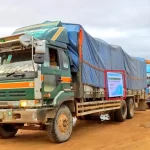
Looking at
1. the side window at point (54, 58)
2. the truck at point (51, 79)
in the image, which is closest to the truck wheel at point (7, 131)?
the truck at point (51, 79)

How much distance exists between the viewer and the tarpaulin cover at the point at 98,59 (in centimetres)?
918

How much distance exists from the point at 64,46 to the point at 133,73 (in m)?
6.52

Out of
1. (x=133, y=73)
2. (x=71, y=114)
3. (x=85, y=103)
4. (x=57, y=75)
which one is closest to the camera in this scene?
(x=57, y=75)

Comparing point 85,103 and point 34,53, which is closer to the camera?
point 34,53

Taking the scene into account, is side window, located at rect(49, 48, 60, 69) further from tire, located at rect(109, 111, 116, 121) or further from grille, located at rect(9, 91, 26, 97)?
tire, located at rect(109, 111, 116, 121)

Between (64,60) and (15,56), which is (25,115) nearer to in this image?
(15,56)

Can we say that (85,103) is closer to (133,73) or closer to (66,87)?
(66,87)

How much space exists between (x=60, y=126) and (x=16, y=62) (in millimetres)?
2027

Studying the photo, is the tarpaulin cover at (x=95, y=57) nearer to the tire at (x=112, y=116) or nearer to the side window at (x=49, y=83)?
the side window at (x=49, y=83)

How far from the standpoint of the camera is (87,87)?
31.8 feet

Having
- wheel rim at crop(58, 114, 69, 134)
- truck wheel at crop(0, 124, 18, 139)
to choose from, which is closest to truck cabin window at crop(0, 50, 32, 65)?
wheel rim at crop(58, 114, 69, 134)

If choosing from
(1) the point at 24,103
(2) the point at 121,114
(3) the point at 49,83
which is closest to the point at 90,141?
(3) the point at 49,83

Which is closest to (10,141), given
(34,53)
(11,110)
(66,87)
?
(11,110)

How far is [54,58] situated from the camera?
834cm
